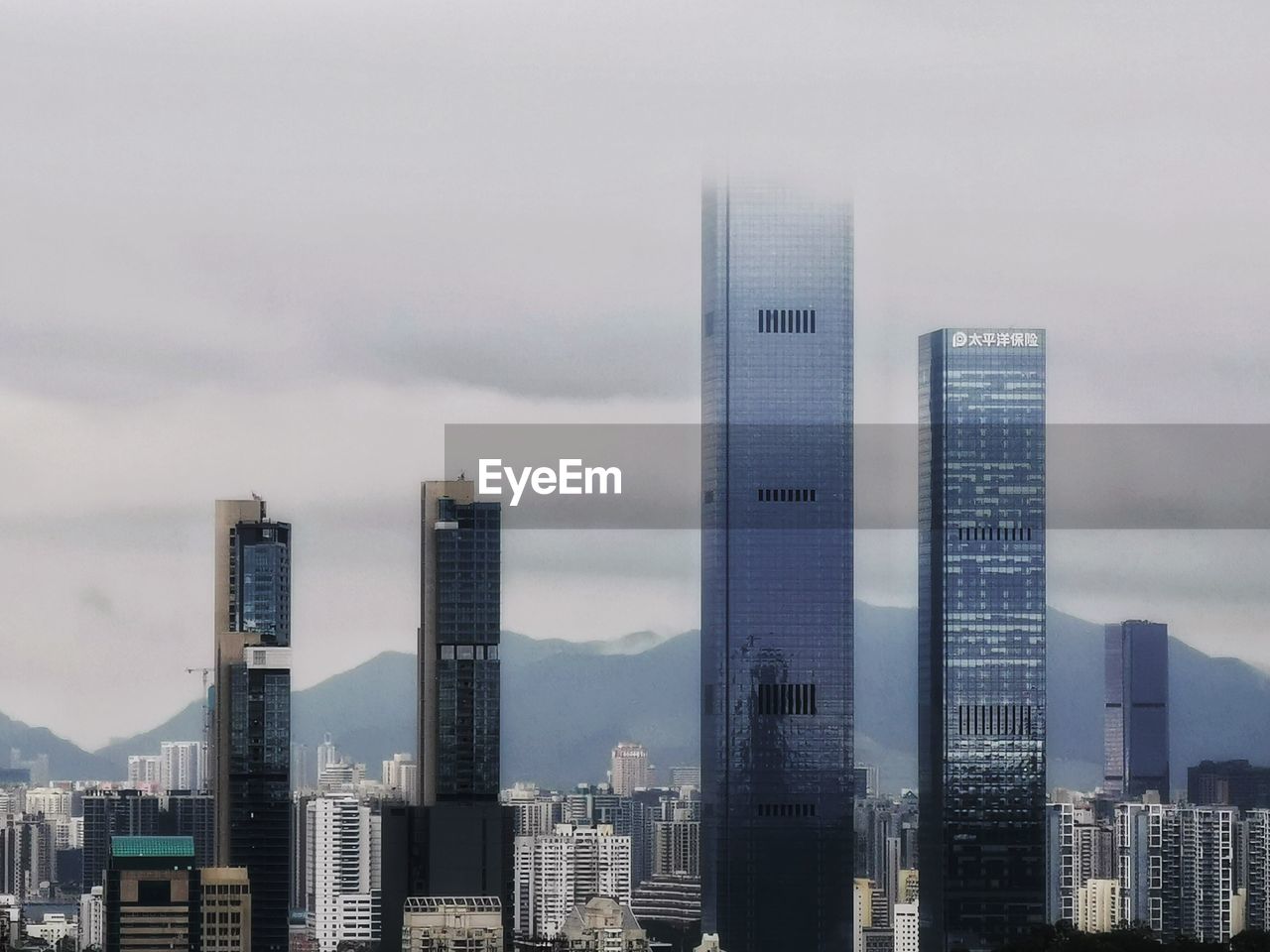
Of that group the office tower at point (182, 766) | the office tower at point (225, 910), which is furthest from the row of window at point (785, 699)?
the office tower at point (225, 910)

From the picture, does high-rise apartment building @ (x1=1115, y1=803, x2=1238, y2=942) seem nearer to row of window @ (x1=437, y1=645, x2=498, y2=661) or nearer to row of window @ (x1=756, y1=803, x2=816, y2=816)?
row of window @ (x1=756, y1=803, x2=816, y2=816)

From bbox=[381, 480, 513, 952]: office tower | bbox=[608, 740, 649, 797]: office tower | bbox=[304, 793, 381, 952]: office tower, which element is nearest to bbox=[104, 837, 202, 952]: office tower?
bbox=[304, 793, 381, 952]: office tower

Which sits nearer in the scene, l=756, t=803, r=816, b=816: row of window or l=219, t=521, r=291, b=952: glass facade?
l=219, t=521, r=291, b=952: glass facade

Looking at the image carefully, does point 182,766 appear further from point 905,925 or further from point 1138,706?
point 1138,706

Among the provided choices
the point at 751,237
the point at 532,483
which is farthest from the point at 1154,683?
the point at 532,483

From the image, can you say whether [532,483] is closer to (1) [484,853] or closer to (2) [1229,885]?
(1) [484,853]

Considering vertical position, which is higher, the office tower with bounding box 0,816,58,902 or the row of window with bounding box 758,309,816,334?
the row of window with bounding box 758,309,816,334

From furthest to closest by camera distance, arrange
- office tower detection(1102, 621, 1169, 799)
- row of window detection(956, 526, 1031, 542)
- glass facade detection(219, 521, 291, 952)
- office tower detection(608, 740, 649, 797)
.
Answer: row of window detection(956, 526, 1031, 542)
office tower detection(1102, 621, 1169, 799)
office tower detection(608, 740, 649, 797)
glass facade detection(219, 521, 291, 952)
